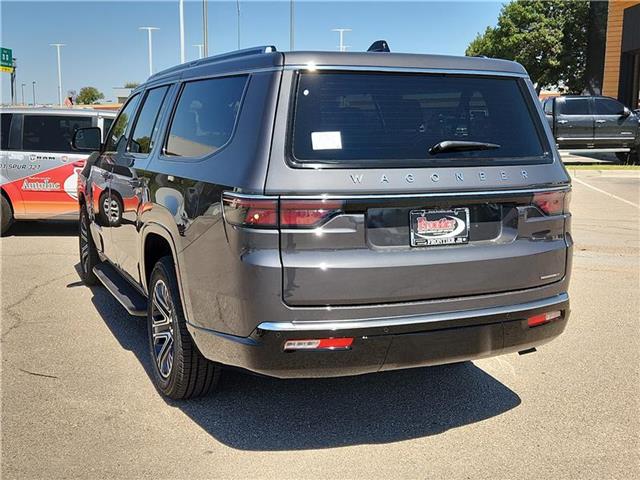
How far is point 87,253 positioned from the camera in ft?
21.8

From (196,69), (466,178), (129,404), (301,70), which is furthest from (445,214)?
(129,404)

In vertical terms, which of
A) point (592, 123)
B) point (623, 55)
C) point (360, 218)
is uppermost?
point (623, 55)

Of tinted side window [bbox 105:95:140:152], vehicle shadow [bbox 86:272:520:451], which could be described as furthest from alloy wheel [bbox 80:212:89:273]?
vehicle shadow [bbox 86:272:520:451]

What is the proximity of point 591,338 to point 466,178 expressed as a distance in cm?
253

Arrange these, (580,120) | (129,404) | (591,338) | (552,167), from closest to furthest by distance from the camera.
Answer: (552,167), (129,404), (591,338), (580,120)

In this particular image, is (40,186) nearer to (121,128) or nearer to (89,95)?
(121,128)

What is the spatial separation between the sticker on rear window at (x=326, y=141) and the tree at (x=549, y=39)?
44.6m

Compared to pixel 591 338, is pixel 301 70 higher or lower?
higher

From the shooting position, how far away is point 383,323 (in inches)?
122

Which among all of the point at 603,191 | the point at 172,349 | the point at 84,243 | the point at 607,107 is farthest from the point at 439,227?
the point at 607,107

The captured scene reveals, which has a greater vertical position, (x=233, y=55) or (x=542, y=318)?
(x=233, y=55)

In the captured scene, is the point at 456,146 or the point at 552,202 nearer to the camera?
the point at 456,146

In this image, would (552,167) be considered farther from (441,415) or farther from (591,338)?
(591,338)

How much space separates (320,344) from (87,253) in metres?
4.26
